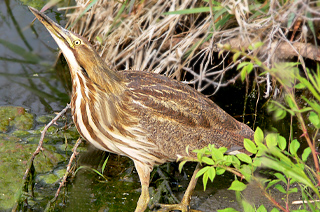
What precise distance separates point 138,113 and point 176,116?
0.24m

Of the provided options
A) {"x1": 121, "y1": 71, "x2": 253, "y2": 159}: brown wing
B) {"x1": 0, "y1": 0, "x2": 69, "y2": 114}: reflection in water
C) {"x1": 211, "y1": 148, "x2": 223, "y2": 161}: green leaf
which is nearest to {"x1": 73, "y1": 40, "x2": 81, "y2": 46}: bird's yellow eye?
{"x1": 121, "y1": 71, "x2": 253, "y2": 159}: brown wing

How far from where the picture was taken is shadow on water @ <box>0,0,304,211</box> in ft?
9.29

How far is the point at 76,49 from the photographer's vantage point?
2346 mm

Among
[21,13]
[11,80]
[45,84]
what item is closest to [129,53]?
[45,84]

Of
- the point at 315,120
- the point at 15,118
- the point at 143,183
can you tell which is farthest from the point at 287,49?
the point at 15,118

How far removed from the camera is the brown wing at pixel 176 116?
2.56 metres

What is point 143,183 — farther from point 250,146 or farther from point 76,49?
point 250,146

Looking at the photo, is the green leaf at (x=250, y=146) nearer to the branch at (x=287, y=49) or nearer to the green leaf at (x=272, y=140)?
the green leaf at (x=272, y=140)

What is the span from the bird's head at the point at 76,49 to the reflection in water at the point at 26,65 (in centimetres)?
138

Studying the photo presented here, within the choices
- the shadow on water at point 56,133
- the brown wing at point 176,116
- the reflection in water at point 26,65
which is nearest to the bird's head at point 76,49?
the brown wing at point 176,116

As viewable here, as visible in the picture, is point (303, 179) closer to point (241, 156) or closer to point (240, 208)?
point (241, 156)

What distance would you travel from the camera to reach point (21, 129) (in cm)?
341

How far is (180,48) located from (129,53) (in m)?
0.48

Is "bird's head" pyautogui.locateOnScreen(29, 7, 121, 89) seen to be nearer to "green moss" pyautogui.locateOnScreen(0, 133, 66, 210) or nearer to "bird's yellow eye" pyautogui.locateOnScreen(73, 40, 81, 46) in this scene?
"bird's yellow eye" pyautogui.locateOnScreen(73, 40, 81, 46)
